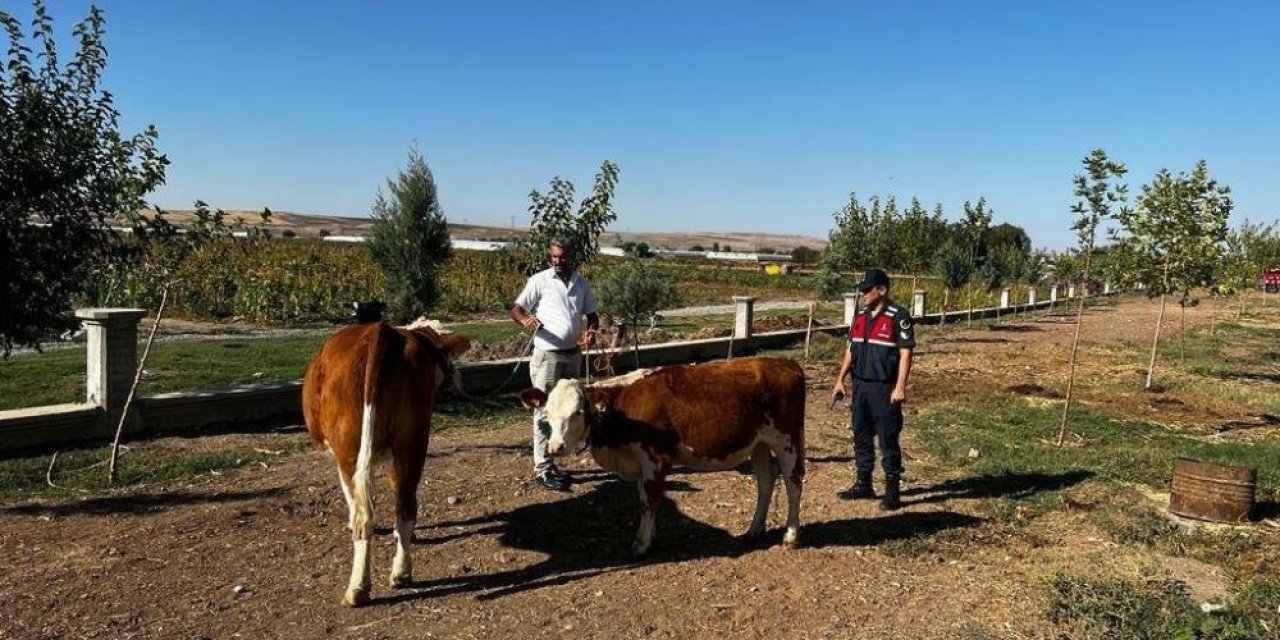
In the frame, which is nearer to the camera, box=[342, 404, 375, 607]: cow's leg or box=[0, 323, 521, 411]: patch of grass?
box=[342, 404, 375, 607]: cow's leg

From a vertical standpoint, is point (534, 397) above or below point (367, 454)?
above

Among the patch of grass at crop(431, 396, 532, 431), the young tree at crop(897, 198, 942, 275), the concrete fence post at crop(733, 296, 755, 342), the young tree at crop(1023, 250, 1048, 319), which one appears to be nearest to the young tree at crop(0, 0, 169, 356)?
the patch of grass at crop(431, 396, 532, 431)

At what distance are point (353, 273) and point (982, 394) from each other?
76.4ft

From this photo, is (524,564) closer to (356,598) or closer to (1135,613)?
(356,598)

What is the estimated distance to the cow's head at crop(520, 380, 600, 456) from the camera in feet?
17.8

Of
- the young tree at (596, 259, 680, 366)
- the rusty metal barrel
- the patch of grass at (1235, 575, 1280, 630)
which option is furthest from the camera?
the young tree at (596, 259, 680, 366)

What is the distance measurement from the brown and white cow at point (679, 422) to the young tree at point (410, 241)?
35.3 feet

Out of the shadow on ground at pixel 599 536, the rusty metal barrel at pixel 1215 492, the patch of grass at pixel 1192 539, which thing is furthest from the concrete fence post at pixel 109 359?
the rusty metal barrel at pixel 1215 492

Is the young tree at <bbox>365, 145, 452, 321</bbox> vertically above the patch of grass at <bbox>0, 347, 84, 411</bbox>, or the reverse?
the young tree at <bbox>365, 145, 452, 321</bbox>

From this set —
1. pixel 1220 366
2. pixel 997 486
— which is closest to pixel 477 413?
pixel 997 486

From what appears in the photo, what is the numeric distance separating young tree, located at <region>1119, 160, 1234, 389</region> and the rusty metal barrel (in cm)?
800

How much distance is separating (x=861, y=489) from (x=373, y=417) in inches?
178

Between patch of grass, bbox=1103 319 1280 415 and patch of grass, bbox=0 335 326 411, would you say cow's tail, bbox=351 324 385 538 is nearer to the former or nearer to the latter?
patch of grass, bbox=0 335 326 411

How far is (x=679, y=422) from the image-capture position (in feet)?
19.3
